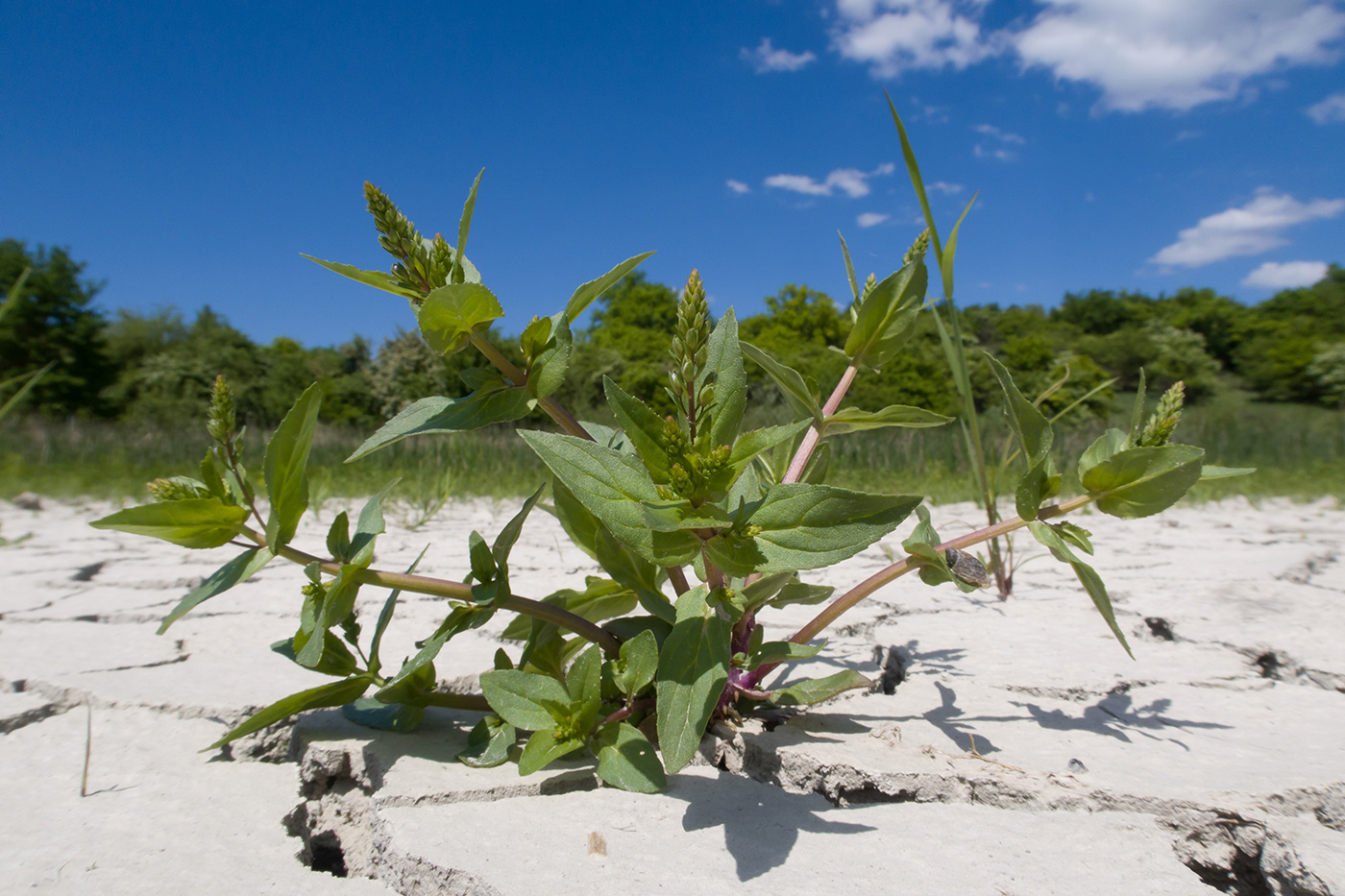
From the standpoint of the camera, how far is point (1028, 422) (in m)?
0.93

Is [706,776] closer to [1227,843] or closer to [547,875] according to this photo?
[547,875]

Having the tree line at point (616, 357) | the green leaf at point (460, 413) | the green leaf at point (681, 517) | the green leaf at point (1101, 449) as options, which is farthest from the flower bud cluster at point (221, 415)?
the tree line at point (616, 357)

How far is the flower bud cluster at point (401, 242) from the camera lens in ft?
2.60

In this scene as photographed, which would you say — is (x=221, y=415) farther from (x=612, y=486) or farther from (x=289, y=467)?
(x=612, y=486)

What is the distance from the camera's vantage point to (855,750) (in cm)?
108

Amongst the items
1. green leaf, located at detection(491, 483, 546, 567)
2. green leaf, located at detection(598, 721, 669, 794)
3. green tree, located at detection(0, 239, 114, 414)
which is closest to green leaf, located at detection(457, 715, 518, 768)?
green leaf, located at detection(598, 721, 669, 794)

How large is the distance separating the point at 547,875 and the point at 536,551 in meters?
2.18

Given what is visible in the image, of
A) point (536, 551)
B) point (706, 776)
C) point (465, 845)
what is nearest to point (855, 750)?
point (706, 776)

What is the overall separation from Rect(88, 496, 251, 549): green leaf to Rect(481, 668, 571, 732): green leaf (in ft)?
1.32

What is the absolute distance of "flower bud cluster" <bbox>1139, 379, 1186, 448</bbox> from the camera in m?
0.91

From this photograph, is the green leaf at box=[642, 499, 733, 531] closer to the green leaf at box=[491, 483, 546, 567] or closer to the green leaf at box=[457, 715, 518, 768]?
the green leaf at box=[491, 483, 546, 567]

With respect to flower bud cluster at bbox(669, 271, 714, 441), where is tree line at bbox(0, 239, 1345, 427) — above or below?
above

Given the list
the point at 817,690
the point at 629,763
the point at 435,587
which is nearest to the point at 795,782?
the point at 817,690

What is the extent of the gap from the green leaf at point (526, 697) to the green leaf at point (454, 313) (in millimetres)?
447
